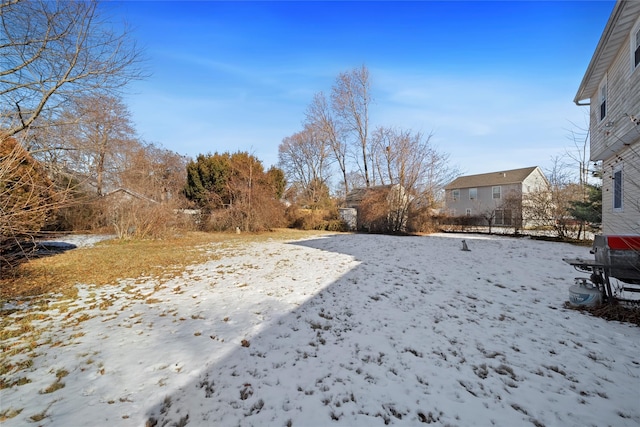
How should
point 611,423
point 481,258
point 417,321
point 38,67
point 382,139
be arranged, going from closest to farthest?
point 611,423
point 417,321
point 38,67
point 481,258
point 382,139

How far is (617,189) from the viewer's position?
8.59 metres

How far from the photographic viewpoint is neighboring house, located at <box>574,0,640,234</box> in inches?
251

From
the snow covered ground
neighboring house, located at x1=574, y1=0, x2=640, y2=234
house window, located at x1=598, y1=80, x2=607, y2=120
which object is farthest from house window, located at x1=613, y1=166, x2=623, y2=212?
the snow covered ground

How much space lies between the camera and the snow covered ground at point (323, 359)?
7.25 ft

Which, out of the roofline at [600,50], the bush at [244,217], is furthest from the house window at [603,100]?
the bush at [244,217]

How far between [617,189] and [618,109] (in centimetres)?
279

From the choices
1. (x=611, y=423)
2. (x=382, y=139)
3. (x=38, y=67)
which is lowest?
(x=611, y=423)

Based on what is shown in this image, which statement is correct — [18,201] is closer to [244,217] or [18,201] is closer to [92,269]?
[92,269]

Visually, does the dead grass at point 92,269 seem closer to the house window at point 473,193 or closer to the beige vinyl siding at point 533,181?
the beige vinyl siding at point 533,181

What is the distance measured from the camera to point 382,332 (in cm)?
364

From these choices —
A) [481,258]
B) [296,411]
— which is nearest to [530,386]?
[296,411]

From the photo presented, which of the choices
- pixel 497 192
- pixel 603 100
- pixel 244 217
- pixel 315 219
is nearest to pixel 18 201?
pixel 244 217

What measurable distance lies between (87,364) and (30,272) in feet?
20.1

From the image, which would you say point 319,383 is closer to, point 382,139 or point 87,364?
point 87,364
